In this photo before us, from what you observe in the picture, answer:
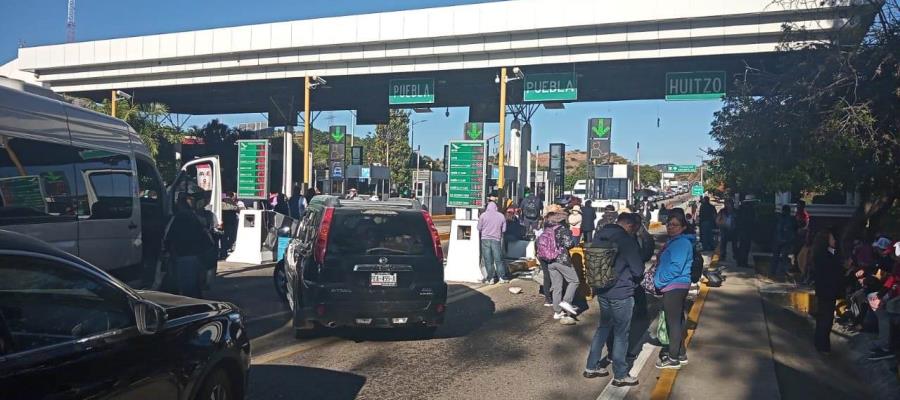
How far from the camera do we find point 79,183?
8.15m

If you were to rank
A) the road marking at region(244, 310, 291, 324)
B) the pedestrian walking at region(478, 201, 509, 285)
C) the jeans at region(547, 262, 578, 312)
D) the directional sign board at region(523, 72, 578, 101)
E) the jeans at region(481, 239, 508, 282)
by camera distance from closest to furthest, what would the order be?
the road marking at region(244, 310, 291, 324)
the jeans at region(547, 262, 578, 312)
the pedestrian walking at region(478, 201, 509, 285)
the jeans at region(481, 239, 508, 282)
the directional sign board at region(523, 72, 578, 101)

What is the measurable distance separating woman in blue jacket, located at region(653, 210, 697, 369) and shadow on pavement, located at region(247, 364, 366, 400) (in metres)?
3.04

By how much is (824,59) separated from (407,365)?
919cm

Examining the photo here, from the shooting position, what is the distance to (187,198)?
10062 millimetres

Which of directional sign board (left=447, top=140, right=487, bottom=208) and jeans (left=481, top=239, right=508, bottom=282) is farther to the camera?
directional sign board (left=447, top=140, right=487, bottom=208)

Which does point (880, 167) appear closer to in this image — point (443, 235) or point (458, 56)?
point (458, 56)

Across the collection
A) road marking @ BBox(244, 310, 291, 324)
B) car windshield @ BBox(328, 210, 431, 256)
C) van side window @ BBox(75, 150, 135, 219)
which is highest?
van side window @ BBox(75, 150, 135, 219)

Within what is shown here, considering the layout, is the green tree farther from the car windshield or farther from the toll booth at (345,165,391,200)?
the car windshield

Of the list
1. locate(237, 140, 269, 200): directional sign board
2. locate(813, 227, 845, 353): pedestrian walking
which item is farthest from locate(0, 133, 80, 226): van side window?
locate(237, 140, 269, 200): directional sign board

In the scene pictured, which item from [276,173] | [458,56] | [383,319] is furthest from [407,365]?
[276,173]

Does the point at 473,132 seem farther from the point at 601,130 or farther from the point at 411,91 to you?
the point at 601,130

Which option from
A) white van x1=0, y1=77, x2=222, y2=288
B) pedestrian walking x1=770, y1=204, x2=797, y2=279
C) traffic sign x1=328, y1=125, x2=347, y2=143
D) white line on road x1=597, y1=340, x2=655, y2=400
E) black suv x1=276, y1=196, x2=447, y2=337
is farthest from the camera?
traffic sign x1=328, y1=125, x2=347, y2=143

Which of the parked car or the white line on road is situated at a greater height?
the parked car

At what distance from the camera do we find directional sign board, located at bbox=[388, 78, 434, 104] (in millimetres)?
24672
